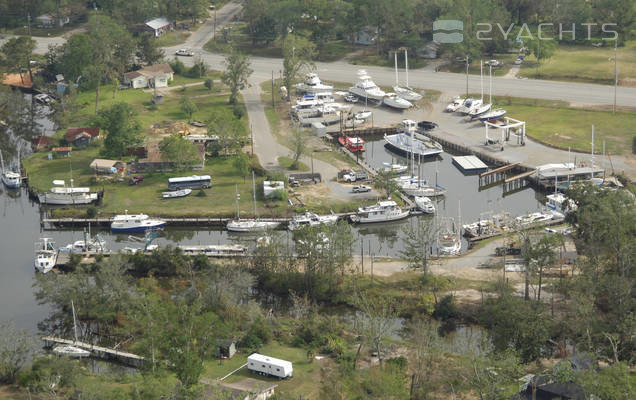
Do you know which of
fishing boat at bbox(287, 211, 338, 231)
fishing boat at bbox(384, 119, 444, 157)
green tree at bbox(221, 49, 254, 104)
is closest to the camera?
fishing boat at bbox(287, 211, 338, 231)

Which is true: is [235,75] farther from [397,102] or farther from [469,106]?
[469,106]

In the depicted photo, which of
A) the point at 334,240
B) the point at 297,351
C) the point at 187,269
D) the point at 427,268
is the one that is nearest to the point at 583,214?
the point at 427,268

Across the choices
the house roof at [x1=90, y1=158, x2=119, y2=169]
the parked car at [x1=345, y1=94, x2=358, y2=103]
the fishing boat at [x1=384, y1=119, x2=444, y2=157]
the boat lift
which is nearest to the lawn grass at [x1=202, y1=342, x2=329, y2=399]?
the house roof at [x1=90, y1=158, x2=119, y2=169]

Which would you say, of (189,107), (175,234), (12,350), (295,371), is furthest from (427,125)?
(12,350)

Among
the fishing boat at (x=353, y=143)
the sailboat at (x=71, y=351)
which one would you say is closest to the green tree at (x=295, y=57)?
the fishing boat at (x=353, y=143)

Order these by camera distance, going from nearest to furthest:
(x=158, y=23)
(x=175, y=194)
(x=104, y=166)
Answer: (x=175, y=194) < (x=104, y=166) < (x=158, y=23)

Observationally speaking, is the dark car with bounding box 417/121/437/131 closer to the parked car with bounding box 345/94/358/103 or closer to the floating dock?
the floating dock
